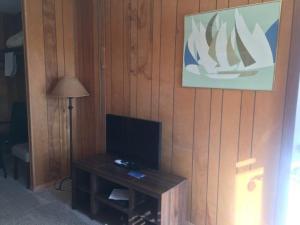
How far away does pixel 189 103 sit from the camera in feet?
6.99

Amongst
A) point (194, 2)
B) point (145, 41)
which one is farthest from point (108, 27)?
point (194, 2)

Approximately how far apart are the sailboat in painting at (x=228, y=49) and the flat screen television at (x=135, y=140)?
2.00ft

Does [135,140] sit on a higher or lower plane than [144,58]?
lower

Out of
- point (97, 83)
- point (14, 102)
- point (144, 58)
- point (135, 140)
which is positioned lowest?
point (135, 140)

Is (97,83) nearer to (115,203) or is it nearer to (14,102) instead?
(115,203)

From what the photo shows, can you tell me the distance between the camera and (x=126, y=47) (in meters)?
2.54

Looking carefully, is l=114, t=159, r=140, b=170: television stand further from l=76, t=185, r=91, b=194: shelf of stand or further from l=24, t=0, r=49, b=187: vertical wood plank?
l=24, t=0, r=49, b=187: vertical wood plank

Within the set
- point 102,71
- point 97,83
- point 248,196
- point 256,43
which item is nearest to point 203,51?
point 256,43

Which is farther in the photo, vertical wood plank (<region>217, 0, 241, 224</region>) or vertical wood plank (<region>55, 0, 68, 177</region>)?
vertical wood plank (<region>55, 0, 68, 177</region>)

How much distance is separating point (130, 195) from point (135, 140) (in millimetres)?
482

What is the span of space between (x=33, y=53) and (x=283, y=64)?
2361 millimetres

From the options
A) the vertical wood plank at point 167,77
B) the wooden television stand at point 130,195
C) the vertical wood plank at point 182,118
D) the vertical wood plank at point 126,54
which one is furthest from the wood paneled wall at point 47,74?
the vertical wood plank at point 182,118

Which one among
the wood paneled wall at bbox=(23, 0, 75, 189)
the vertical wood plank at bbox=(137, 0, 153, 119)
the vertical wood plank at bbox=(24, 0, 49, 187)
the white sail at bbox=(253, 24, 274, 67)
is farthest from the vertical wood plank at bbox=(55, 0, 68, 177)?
the white sail at bbox=(253, 24, 274, 67)

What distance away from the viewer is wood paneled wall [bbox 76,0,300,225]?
5.76 feet
